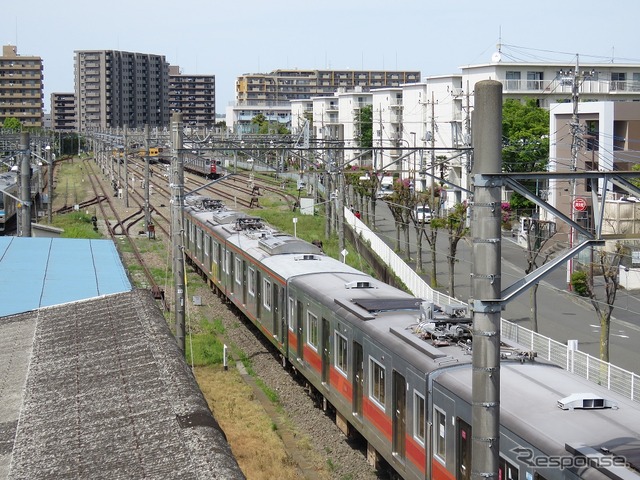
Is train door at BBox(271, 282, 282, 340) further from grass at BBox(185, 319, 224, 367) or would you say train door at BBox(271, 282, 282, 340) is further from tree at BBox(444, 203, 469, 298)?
tree at BBox(444, 203, 469, 298)

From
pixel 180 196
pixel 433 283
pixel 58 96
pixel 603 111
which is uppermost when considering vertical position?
pixel 58 96

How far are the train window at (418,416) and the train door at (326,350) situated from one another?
11.5 feet

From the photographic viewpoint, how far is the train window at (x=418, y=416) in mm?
8789

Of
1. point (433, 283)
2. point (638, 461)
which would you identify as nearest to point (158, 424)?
point (638, 461)

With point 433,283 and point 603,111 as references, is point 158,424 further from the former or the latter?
point 603,111

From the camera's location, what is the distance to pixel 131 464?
6.82 m

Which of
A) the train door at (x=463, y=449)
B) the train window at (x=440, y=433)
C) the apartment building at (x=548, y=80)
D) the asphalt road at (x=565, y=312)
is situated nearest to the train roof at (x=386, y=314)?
the train window at (x=440, y=433)

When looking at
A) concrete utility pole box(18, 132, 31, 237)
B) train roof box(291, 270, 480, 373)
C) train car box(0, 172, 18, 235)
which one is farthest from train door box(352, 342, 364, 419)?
train car box(0, 172, 18, 235)

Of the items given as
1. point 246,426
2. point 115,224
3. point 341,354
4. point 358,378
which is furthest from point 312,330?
point 115,224

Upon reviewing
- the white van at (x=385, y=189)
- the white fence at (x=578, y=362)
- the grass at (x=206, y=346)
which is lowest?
the grass at (x=206, y=346)

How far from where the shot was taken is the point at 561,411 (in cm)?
703

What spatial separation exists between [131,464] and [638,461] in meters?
3.72

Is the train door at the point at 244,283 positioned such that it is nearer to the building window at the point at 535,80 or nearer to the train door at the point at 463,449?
the train door at the point at 463,449

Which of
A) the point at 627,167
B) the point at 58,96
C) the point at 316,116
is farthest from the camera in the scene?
the point at 58,96
